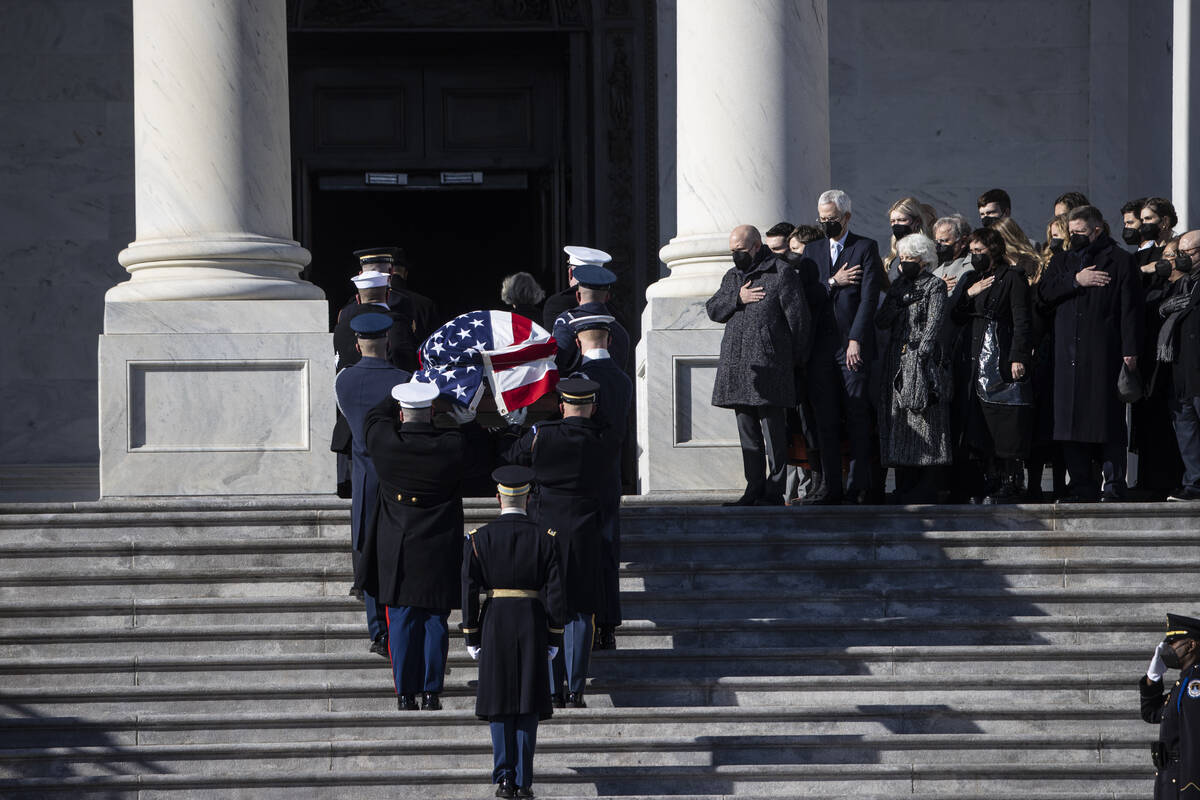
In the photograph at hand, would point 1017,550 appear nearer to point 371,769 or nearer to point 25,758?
point 371,769

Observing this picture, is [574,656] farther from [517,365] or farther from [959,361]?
[959,361]

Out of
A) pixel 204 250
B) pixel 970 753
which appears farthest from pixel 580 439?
pixel 204 250

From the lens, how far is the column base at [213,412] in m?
14.4

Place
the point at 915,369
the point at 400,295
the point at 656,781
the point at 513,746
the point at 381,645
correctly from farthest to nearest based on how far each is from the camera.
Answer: the point at 400,295
the point at 915,369
the point at 381,645
the point at 656,781
the point at 513,746

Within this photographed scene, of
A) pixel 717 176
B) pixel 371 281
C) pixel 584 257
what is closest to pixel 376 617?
pixel 371 281

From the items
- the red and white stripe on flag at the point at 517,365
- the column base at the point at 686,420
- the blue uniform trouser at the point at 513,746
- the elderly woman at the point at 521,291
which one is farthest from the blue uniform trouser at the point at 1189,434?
the blue uniform trouser at the point at 513,746

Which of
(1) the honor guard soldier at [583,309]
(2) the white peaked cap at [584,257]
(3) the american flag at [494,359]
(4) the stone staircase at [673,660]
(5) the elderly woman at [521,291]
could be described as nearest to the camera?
(4) the stone staircase at [673,660]

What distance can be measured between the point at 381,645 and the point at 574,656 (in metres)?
1.22

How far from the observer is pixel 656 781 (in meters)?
10.8

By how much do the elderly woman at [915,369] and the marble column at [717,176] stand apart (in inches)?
70.8

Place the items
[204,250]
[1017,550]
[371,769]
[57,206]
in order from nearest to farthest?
[371,769] → [1017,550] → [204,250] → [57,206]

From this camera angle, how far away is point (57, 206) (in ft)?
66.3

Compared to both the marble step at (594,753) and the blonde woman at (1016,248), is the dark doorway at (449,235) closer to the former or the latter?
the blonde woman at (1016,248)

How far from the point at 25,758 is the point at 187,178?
5.40 m
